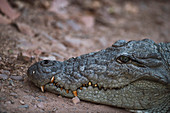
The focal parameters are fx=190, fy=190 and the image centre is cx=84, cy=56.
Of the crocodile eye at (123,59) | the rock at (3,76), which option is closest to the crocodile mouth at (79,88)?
the crocodile eye at (123,59)

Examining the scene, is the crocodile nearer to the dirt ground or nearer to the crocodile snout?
the crocodile snout

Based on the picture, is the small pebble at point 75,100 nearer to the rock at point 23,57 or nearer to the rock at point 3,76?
the rock at point 3,76

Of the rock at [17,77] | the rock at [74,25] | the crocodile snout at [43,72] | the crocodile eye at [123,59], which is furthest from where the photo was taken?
the rock at [74,25]

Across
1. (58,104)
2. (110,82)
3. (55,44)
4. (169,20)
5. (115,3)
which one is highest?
(115,3)

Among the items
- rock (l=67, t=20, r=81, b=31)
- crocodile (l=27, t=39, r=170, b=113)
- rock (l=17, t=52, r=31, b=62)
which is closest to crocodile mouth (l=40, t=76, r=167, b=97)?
crocodile (l=27, t=39, r=170, b=113)

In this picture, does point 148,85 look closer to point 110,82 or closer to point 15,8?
point 110,82

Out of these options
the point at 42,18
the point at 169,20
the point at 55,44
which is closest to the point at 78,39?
the point at 55,44
